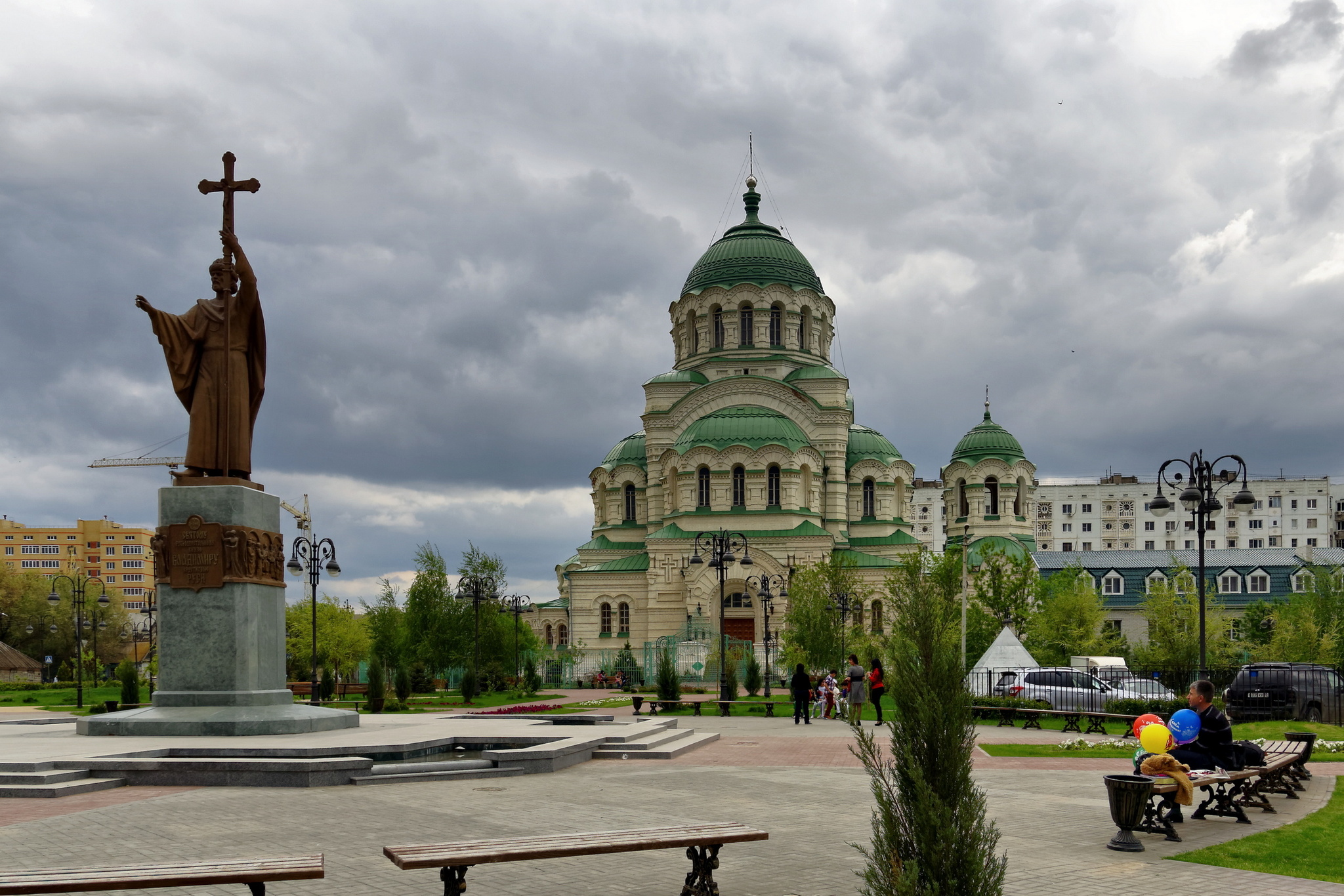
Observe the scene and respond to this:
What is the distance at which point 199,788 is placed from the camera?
13.3 m

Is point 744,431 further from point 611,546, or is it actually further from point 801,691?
point 801,691

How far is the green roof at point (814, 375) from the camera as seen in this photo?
5872 cm

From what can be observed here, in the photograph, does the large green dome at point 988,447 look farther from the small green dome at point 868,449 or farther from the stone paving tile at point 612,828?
the stone paving tile at point 612,828

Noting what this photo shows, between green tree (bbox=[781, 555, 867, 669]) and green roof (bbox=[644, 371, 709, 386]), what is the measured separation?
15670 mm

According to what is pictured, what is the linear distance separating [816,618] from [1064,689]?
10704mm

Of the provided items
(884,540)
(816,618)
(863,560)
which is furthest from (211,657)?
(884,540)

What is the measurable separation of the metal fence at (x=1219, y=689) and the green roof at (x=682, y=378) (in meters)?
31.5

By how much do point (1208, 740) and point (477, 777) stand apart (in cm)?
877

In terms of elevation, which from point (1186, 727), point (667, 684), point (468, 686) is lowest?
point (468, 686)

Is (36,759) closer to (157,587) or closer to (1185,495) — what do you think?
(157,587)

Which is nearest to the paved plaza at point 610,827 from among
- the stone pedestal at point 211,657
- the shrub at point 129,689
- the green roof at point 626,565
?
the stone pedestal at point 211,657

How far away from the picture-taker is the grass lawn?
9.02m

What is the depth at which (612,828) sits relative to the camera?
10297mm

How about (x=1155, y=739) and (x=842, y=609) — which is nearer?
(x=1155, y=739)
